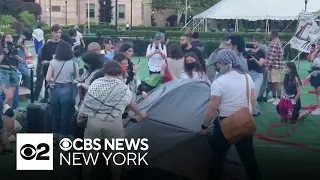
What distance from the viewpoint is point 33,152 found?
767 centimetres

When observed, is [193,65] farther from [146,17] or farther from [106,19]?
[146,17]

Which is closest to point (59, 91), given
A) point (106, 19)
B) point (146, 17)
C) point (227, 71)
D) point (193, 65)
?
point (193, 65)

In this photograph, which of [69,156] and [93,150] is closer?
[93,150]

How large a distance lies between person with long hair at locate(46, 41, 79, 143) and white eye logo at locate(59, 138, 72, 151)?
39cm

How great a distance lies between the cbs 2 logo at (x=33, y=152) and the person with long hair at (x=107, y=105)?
57.0 inches

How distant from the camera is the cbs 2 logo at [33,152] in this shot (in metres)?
7.66

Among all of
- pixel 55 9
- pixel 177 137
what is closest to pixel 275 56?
pixel 177 137

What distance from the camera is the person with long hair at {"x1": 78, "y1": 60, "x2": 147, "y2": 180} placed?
21.0 ft

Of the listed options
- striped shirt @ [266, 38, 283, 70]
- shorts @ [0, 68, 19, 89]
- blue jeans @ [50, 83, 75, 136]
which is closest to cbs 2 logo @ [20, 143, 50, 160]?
blue jeans @ [50, 83, 75, 136]

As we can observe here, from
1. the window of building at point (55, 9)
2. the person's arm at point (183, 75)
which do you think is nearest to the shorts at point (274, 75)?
the person's arm at point (183, 75)

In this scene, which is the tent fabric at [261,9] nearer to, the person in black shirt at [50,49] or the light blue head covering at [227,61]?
the person in black shirt at [50,49]

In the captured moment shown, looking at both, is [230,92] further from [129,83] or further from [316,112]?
[316,112]

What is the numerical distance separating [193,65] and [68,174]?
2983 millimetres

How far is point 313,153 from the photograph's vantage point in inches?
356
